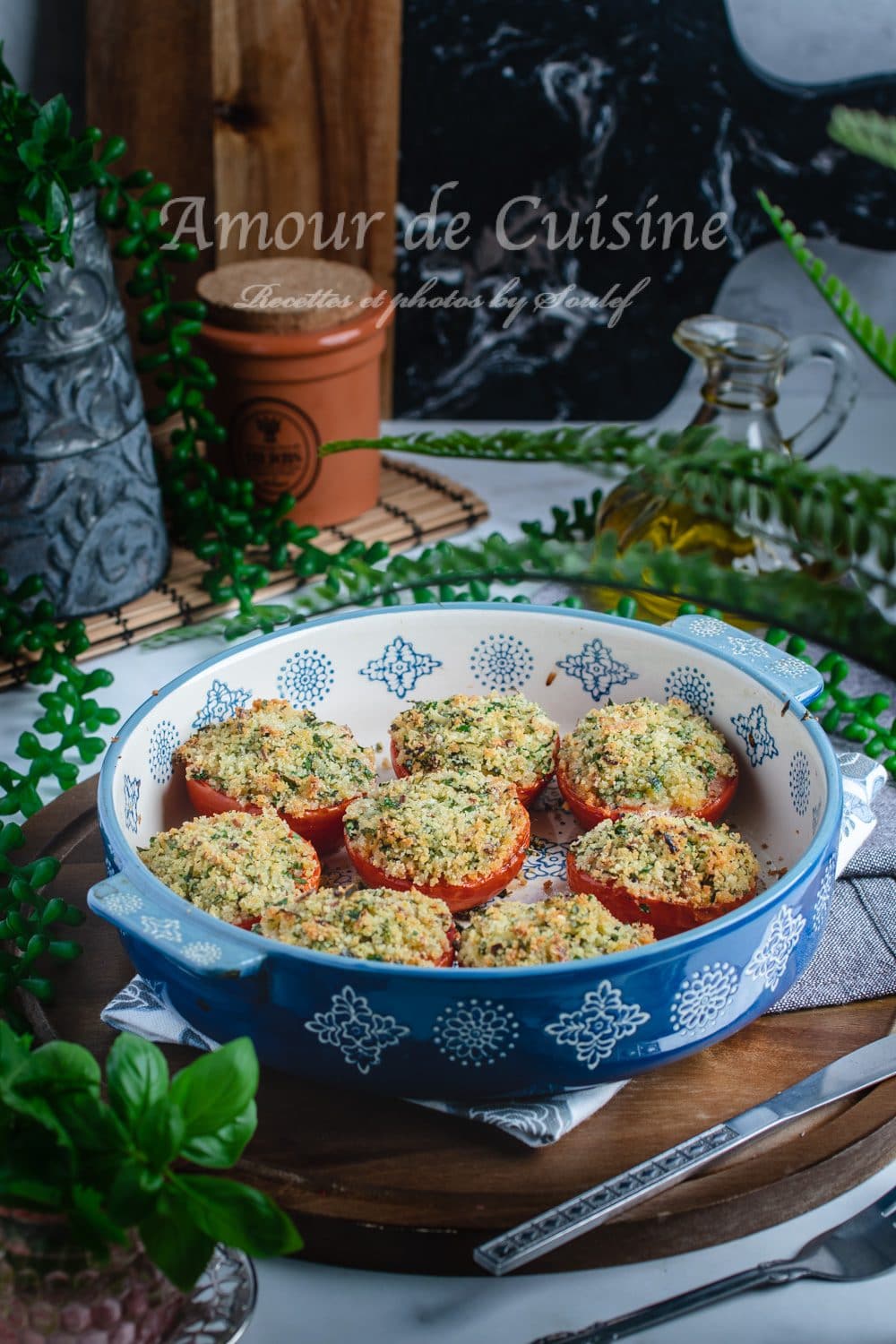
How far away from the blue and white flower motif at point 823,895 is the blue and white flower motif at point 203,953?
16.8 inches

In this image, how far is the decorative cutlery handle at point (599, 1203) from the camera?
0.84 metres

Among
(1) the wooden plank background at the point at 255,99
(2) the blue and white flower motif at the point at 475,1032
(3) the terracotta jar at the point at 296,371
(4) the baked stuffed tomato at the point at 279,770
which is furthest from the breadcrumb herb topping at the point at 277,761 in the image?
(1) the wooden plank background at the point at 255,99

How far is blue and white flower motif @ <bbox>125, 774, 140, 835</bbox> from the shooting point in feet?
3.56

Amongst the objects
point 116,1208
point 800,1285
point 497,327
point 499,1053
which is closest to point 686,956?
point 499,1053

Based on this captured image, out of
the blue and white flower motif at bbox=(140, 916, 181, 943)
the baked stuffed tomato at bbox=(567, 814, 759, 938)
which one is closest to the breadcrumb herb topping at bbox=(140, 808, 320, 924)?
the blue and white flower motif at bbox=(140, 916, 181, 943)

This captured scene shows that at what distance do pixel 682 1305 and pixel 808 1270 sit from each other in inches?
3.5

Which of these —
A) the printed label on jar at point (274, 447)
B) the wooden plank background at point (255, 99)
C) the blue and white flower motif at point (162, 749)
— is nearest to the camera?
the blue and white flower motif at point (162, 749)

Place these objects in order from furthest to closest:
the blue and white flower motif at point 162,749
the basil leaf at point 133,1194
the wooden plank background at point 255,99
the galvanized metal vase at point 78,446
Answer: the wooden plank background at point 255,99 → the galvanized metal vase at point 78,446 → the blue and white flower motif at point 162,749 → the basil leaf at point 133,1194

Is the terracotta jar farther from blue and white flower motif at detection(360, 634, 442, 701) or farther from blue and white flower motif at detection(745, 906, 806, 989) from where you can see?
blue and white flower motif at detection(745, 906, 806, 989)

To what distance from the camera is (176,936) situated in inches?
34.5

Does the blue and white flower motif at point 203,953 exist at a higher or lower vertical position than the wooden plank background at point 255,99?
lower

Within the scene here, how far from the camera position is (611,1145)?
3.02ft

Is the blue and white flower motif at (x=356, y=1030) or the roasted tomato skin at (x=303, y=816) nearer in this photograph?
the blue and white flower motif at (x=356, y=1030)

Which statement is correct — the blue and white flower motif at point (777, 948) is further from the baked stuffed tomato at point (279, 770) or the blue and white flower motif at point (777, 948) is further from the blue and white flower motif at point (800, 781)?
the baked stuffed tomato at point (279, 770)
